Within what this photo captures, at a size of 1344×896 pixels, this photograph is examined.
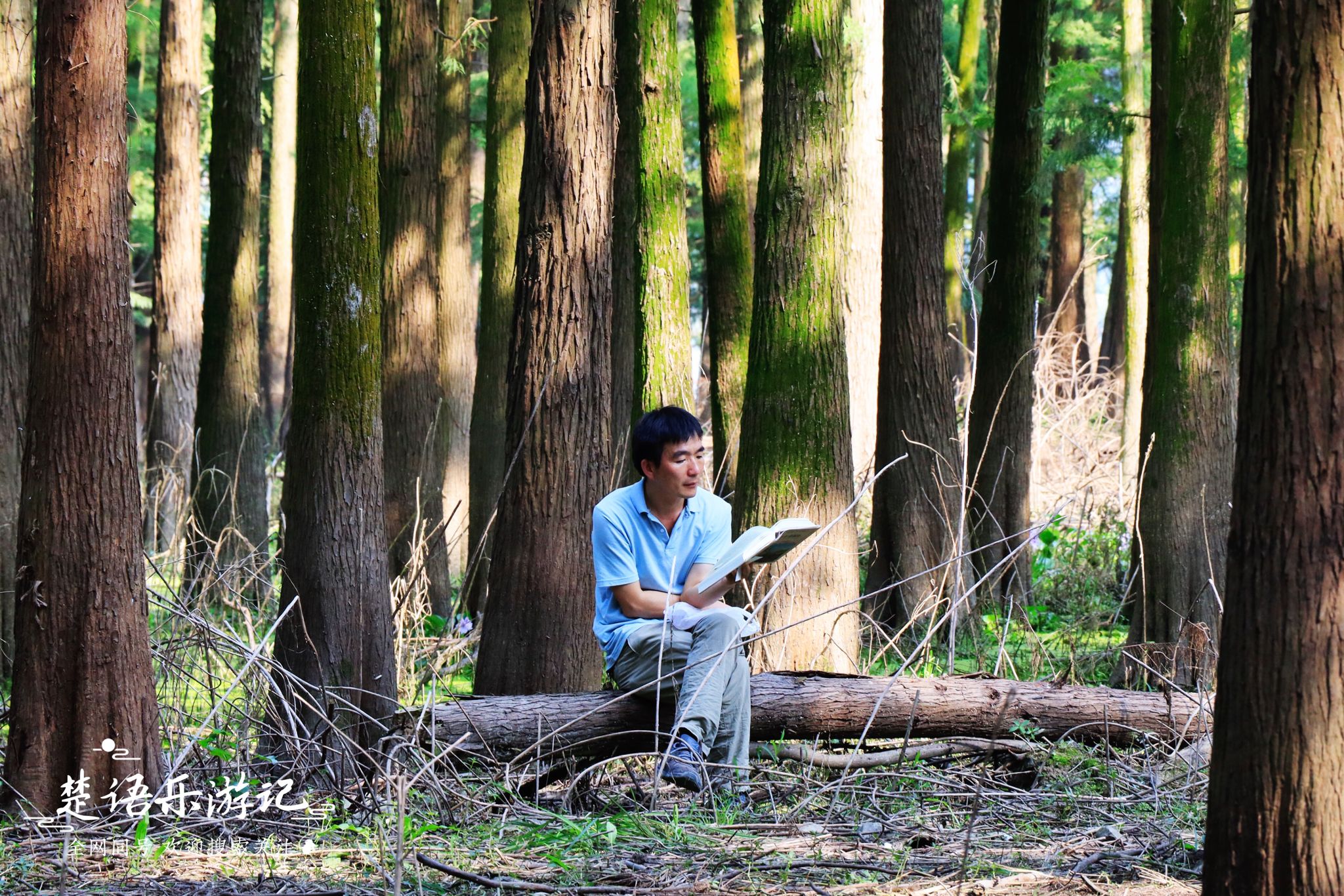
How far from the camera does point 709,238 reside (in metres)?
9.52

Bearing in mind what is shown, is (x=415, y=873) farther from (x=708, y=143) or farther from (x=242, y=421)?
(x=242, y=421)

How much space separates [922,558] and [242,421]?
6.33 metres

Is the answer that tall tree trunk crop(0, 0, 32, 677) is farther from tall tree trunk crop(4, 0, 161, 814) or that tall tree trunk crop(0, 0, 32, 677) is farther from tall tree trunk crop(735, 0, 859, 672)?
tall tree trunk crop(735, 0, 859, 672)

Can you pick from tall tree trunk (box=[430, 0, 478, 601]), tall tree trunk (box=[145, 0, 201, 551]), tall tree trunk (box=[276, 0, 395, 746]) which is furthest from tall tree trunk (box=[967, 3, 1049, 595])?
tall tree trunk (box=[145, 0, 201, 551])

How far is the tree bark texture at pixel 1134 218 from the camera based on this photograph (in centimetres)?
1530

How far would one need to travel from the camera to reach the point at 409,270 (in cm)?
1024

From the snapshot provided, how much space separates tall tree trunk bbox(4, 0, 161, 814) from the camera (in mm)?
4801

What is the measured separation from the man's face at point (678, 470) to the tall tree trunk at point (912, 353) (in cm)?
372

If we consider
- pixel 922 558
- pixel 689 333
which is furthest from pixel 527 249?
pixel 922 558

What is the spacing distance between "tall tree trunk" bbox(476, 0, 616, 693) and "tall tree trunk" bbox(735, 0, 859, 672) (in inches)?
36.9

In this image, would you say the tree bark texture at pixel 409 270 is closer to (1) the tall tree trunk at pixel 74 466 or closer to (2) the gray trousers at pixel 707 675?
(2) the gray trousers at pixel 707 675

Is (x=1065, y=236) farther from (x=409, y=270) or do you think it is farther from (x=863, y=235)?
(x=409, y=270)

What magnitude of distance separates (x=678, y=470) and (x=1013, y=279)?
503 centimetres

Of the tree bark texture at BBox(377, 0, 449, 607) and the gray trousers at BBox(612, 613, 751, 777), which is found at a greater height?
the tree bark texture at BBox(377, 0, 449, 607)
